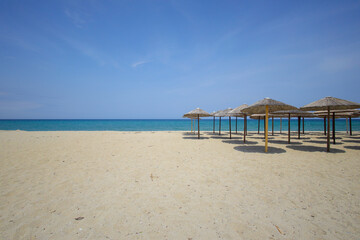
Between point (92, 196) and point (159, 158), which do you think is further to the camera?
point (159, 158)

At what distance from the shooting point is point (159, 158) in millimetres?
6262

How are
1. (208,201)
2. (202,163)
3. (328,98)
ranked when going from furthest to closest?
(328,98) < (202,163) < (208,201)

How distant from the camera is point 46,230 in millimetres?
2305

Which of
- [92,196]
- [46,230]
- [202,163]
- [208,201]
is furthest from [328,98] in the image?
[46,230]

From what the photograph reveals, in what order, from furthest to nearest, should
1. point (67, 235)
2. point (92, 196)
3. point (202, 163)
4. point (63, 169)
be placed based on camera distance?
point (202, 163), point (63, 169), point (92, 196), point (67, 235)

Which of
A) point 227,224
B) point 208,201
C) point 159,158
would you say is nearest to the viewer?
point 227,224

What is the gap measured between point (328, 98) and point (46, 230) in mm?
11270

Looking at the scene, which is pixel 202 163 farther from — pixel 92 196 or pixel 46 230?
pixel 46 230

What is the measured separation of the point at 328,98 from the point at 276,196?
759cm

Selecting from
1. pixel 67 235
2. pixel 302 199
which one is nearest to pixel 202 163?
pixel 302 199

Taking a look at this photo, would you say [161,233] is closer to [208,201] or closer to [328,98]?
[208,201]

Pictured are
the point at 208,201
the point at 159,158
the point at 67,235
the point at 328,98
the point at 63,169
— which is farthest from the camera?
the point at 328,98

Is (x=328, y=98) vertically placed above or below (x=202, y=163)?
above

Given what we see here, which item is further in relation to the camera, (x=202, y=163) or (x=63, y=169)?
(x=202, y=163)
